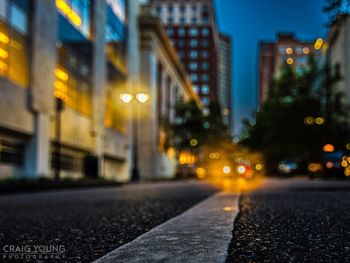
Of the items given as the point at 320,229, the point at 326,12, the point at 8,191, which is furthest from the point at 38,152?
the point at 320,229

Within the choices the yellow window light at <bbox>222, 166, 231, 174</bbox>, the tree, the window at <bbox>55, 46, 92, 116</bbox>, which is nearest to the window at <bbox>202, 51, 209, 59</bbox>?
the tree

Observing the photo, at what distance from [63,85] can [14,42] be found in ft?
21.6

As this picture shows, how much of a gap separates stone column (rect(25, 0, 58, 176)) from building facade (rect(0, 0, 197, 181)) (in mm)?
45

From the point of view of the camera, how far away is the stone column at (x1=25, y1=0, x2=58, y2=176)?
2394 centimetres

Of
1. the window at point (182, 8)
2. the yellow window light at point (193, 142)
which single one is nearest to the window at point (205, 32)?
the window at point (182, 8)

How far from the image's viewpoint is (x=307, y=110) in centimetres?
4675

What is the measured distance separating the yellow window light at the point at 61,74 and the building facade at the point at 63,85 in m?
0.05

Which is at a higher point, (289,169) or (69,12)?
(69,12)

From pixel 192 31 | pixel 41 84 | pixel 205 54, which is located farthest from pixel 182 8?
pixel 41 84

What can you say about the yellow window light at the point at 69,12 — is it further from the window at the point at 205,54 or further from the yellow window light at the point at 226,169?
the window at the point at 205,54

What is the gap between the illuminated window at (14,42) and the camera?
70.4ft

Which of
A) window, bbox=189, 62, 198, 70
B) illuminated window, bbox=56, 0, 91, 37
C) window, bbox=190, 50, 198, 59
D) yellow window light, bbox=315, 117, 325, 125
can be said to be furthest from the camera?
window, bbox=189, 62, 198, 70

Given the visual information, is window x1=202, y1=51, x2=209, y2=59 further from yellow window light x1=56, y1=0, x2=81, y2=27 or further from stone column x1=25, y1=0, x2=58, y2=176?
stone column x1=25, y1=0, x2=58, y2=176

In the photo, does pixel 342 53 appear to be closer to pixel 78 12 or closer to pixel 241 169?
pixel 241 169
